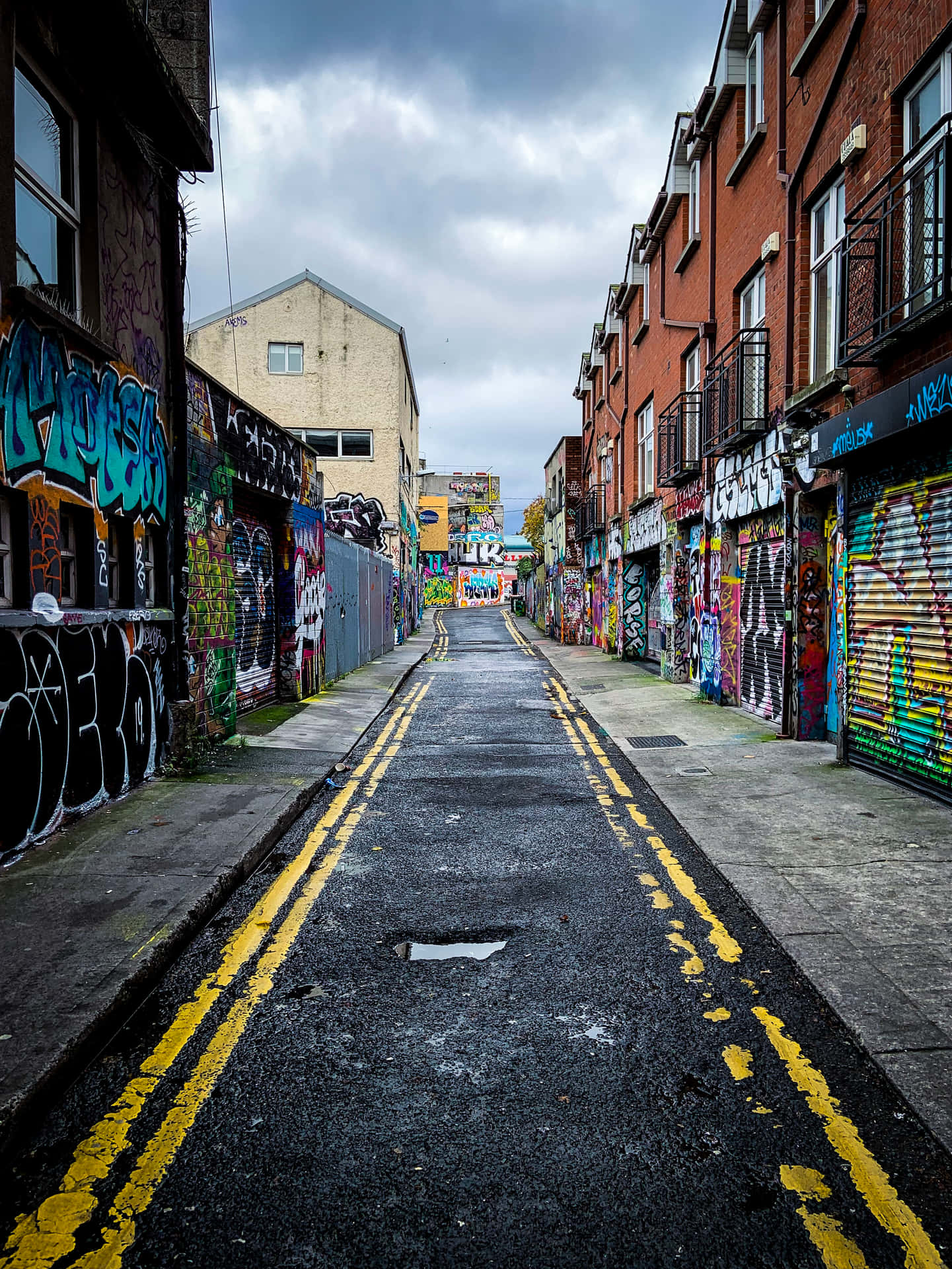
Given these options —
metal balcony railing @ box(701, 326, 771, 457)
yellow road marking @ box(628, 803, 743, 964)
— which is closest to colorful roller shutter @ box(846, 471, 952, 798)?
yellow road marking @ box(628, 803, 743, 964)

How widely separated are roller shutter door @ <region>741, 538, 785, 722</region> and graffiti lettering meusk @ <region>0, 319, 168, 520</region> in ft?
25.4

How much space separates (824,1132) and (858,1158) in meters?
0.14

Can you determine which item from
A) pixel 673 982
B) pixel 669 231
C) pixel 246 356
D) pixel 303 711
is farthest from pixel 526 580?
pixel 673 982

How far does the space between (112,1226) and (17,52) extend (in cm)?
707

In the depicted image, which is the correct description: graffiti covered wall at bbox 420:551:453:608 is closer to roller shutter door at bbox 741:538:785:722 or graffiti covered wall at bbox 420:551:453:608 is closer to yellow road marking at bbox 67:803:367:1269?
roller shutter door at bbox 741:538:785:722

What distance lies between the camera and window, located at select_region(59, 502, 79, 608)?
6664 mm

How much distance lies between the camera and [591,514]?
93.9ft

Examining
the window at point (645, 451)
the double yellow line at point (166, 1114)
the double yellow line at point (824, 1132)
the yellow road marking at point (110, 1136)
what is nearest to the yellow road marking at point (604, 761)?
the double yellow line at point (824, 1132)

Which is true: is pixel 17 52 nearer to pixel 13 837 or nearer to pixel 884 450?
pixel 13 837

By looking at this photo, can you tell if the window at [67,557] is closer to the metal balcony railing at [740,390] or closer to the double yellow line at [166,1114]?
the double yellow line at [166,1114]

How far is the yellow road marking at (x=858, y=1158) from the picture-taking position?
2447 millimetres

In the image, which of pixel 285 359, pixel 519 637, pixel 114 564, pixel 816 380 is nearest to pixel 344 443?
pixel 285 359

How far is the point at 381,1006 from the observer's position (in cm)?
390

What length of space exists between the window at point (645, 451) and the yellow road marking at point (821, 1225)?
1831 centimetres
